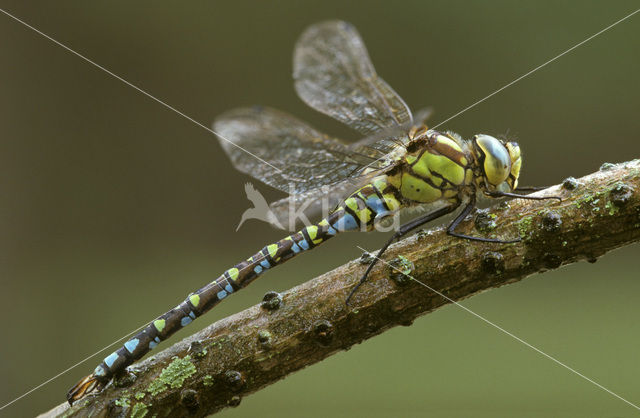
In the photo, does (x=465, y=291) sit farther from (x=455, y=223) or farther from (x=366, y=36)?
(x=366, y=36)

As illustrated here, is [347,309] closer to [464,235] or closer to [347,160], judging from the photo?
[464,235]

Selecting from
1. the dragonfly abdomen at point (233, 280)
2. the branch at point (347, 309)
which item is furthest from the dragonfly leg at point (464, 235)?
the dragonfly abdomen at point (233, 280)

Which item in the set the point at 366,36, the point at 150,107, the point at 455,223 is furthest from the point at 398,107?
the point at 150,107

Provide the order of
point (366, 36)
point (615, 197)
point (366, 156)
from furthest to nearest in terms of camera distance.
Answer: point (366, 36)
point (366, 156)
point (615, 197)

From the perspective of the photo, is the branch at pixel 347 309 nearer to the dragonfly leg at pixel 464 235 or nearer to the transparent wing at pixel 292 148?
the dragonfly leg at pixel 464 235

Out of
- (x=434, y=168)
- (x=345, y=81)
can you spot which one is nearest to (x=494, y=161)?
(x=434, y=168)

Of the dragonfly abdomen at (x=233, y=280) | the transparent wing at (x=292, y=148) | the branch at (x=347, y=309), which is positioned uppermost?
the transparent wing at (x=292, y=148)

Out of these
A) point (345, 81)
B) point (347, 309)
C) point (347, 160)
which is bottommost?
point (347, 309)

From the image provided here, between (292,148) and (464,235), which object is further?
(292,148)
